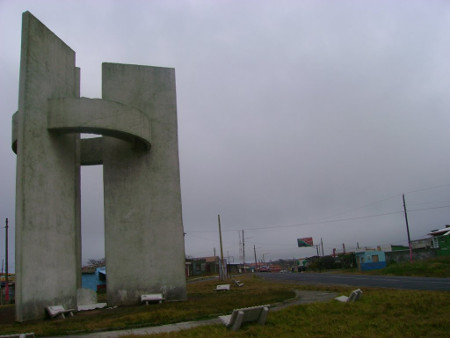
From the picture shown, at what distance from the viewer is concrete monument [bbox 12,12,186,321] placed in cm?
1365

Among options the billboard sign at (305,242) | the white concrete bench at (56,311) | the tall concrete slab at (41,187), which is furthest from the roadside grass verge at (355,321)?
the billboard sign at (305,242)

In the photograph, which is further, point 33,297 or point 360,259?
point 360,259

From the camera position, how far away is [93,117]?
50.7 feet

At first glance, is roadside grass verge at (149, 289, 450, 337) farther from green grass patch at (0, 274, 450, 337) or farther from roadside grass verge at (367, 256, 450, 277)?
roadside grass verge at (367, 256, 450, 277)

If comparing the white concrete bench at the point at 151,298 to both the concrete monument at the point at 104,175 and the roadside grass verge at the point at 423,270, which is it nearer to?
the concrete monument at the point at 104,175

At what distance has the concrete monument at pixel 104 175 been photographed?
13.6m

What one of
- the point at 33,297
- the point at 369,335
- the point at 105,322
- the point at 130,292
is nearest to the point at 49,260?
the point at 33,297

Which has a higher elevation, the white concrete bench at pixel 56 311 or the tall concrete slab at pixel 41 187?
the tall concrete slab at pixel 41 187

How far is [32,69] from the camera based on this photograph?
47.1ft

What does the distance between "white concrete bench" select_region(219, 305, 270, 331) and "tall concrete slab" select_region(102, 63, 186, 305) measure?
8.63m

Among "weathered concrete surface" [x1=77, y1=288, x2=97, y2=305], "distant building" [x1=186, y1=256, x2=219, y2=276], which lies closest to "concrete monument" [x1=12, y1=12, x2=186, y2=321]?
"weathered concrete surface" [x1=77, y1=288, x2=97, y2=305]

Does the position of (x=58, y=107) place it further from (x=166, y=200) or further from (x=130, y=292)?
(x=130, y=292)

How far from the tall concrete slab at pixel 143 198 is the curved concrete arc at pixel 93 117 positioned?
A: 218cm

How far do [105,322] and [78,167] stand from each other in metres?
9.05
